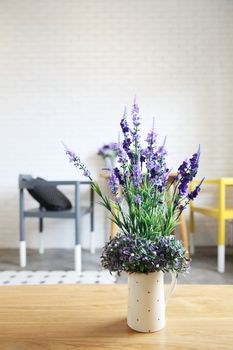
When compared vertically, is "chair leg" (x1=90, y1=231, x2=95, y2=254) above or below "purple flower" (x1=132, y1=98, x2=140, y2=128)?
below

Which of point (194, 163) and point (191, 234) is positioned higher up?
point (194, 163)

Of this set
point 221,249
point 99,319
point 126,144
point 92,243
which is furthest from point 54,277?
point 126,144

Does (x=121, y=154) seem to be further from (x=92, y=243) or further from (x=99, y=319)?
(x=92, y=243)

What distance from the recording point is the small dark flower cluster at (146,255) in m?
0.70

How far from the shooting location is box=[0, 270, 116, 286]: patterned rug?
2.20 m

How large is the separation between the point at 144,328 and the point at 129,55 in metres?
2.88

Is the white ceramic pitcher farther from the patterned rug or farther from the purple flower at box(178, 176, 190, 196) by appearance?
the patterned rug

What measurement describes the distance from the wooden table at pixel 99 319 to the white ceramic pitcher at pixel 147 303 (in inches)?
0.7

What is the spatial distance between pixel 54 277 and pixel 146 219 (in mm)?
1753

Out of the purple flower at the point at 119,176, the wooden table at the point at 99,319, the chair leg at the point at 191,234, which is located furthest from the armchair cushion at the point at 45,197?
the purple flower at the point at 119,176

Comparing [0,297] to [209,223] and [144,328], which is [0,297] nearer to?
[144,328]

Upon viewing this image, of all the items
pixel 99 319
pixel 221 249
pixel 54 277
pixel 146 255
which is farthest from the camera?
pixel 221 249

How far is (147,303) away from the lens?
732 millimetres

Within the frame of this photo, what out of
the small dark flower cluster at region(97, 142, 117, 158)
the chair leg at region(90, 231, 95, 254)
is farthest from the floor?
the small dark flower cluster at region(97, 142, 117, 158)
